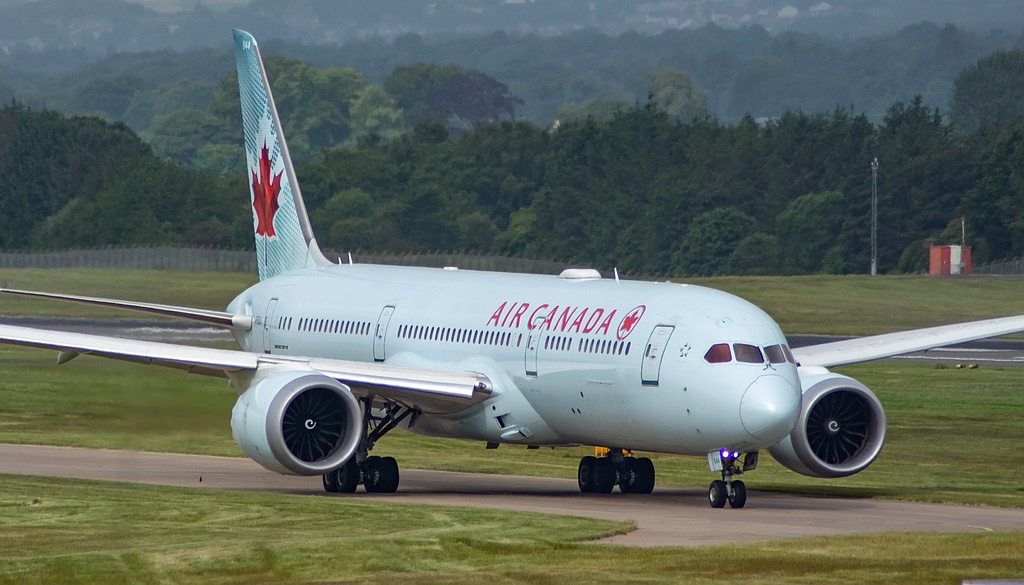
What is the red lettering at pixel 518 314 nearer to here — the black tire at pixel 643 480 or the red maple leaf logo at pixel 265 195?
the black tire at pixel 643 480

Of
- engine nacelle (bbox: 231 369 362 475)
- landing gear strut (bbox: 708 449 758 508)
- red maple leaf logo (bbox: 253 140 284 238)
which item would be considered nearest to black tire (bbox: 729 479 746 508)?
landing gear strut (bbox: 708 449 758 508)

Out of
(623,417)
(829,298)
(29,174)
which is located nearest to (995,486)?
(623,417)

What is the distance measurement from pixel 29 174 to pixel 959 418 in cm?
11930

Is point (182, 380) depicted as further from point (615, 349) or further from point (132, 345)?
point (615, 349)

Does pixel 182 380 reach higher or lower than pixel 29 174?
lower

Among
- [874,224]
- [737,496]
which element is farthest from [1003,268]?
[737,496]

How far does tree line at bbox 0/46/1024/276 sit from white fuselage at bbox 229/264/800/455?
3691 inches

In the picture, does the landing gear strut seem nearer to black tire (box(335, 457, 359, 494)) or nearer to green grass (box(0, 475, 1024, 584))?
green grass (box(0, 475, 1024, 584))

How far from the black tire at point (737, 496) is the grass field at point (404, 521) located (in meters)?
4.04

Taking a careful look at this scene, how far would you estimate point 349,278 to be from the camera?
125 ft

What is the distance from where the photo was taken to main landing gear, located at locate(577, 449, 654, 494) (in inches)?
1242

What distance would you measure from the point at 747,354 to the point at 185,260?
82.2 metres

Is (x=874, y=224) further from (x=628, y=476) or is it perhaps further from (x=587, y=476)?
(x=587, y=476)

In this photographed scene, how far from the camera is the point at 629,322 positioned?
29.1 metres
